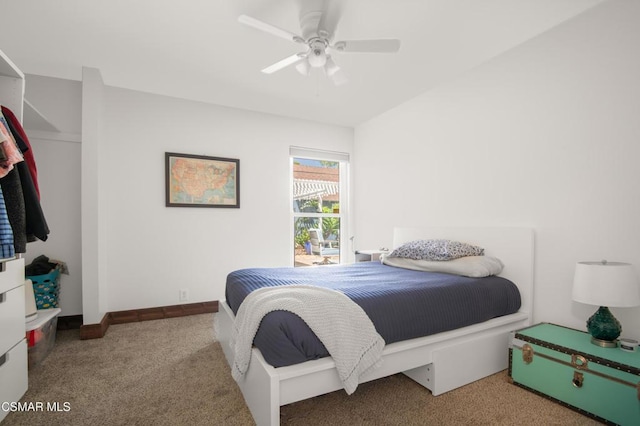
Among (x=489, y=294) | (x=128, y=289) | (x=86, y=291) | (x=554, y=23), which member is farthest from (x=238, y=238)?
(x=554, y=23)

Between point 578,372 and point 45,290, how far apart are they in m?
3.94

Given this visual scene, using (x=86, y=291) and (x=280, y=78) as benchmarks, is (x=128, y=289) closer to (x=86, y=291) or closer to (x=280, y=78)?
(x=86, y=291)

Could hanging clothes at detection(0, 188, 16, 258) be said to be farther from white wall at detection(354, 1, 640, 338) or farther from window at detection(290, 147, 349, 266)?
white wall at detection(354, 1, 640, 338)

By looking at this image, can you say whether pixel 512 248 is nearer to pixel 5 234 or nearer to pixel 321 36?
pixel 321 36

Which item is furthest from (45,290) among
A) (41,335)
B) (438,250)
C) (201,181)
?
(438,250)

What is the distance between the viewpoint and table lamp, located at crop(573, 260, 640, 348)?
5.51 ft

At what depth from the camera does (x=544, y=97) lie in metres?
2.32

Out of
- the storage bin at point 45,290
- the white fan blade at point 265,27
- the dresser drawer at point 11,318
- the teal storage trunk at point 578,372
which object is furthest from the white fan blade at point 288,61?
the storage bin at point 45,290

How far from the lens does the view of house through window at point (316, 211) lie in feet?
14.1

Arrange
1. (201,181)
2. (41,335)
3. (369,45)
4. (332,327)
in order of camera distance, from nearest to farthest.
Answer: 1. (332,327)
2. (369,45)
3. (41,335)
4. (201,181)

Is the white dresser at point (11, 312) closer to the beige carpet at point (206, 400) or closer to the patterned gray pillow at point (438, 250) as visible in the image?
the beige carpet at point (206, 400)

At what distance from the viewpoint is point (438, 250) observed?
259cm

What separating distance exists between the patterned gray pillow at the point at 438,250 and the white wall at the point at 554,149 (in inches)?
13.1

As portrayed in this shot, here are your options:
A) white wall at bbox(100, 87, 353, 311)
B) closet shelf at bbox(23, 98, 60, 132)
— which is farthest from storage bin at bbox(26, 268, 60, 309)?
closet shelf at bbox(23, 98, 60, 132)
